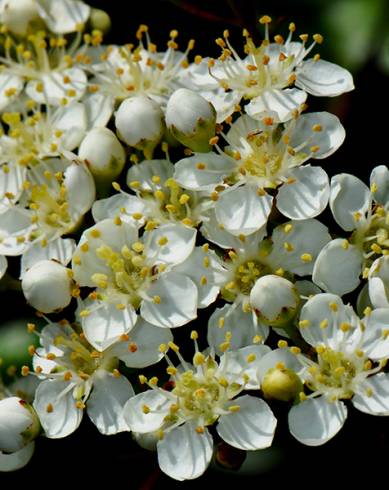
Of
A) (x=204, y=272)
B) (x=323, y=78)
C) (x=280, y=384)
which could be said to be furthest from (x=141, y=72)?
(x=280, y=384)

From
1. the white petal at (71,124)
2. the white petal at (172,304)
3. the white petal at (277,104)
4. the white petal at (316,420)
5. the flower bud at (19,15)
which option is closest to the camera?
the white petal at (316,420)

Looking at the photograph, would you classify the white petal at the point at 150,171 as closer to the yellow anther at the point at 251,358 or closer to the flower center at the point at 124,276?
the flower center at the point at 124,276

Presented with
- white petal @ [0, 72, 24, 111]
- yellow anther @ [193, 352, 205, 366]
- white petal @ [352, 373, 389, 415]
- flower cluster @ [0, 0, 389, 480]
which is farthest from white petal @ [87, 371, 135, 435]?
white petal @ [0, 72, 24, 111]

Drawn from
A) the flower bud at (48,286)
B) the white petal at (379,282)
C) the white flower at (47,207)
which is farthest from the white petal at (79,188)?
the white petal at (379,282)

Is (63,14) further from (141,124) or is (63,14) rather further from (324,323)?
(324,323)

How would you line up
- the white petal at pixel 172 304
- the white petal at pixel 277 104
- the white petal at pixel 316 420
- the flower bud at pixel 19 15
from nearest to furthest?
the white petal at pixel 316 420 → the white petal at pixel 172 304 → the white petal at pixel 277 104 → the flower bud at pixel 19 15

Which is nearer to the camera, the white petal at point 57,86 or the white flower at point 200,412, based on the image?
the white flower at point 200,412

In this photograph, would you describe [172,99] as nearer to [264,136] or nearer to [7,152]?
[264,136]

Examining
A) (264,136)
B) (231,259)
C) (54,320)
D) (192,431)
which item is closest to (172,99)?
(264,136)

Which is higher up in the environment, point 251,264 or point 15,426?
point 251,264
